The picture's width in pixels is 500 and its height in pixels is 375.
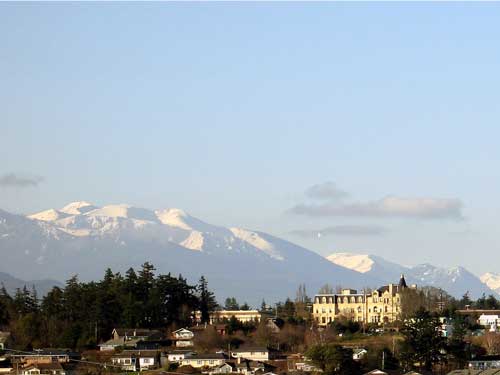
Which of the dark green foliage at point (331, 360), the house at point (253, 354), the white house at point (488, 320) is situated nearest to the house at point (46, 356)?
the house at point (253, 354)

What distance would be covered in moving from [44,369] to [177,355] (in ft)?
25.2

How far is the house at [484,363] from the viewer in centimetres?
7000

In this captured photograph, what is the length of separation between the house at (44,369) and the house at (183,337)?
9.08 m

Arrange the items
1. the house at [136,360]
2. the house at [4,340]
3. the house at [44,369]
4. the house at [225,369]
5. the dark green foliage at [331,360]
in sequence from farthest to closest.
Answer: the house at [4,340]
the house at [136,360]
the house at [44,369]
the house at [225,369]
the dark green foliage at [331,360]

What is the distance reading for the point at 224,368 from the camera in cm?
7125

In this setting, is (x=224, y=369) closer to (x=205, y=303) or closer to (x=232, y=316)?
(x=232, y=316)

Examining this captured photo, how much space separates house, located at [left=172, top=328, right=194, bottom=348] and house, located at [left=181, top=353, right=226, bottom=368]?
5.22 metres

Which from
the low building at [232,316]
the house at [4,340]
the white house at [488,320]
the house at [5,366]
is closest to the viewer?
the house at [5,366]

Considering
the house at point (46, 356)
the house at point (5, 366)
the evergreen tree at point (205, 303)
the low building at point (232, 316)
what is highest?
the evergreen tree at point (205, 303)

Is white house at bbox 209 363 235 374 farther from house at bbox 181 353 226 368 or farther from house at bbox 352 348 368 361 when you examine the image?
house at bbox 352 348 368 361

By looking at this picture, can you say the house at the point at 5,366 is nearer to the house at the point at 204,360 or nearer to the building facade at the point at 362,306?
the house at the point at 204,360

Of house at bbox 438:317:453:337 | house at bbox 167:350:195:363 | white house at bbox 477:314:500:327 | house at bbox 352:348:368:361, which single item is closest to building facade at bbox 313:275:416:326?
white house at bbox 477:314:500:327

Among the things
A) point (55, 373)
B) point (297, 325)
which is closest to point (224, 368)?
point (55, 373)

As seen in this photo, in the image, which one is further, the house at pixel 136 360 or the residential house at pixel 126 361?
the house at pixel 136 360
